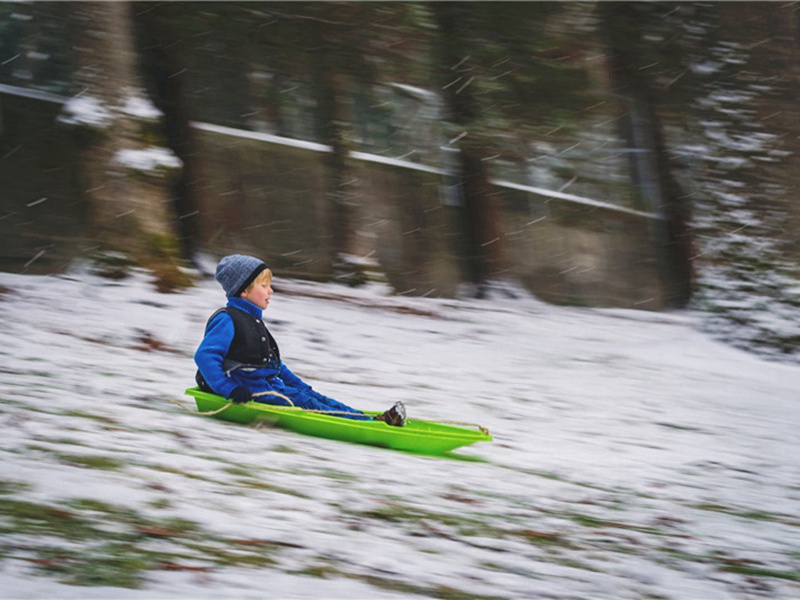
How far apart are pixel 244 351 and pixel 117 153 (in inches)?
191

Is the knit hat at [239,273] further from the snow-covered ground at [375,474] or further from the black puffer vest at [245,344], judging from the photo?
the snow-covered ground at [375,474]

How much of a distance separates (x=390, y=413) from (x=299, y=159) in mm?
8532

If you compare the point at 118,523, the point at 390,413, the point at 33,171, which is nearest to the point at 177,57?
the point at 33,171

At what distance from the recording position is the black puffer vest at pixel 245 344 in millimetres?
5609

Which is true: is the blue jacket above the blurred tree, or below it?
below

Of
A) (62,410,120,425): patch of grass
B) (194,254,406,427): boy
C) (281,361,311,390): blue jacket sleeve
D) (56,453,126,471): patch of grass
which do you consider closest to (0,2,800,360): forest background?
(281,361,311,390): blue jacket sleeve

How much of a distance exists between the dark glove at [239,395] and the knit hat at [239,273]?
0.58 m

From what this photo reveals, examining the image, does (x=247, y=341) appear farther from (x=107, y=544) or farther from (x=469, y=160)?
(x=469, y=160)

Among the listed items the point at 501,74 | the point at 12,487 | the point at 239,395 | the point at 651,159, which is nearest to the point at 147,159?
the point at 501,74

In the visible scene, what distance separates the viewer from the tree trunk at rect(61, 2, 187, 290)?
9.58 metres

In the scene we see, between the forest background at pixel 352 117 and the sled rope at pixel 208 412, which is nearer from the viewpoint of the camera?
the sled rope at pixel 208 412

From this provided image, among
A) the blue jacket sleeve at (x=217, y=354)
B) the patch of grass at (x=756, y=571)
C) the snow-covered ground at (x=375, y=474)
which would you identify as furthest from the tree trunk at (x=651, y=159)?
the patch of grass at (x=756, y=571)

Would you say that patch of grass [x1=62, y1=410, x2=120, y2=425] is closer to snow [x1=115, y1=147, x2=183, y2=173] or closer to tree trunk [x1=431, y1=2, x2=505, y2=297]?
snow [x1=115, y1=147, x2=183, y2=173]

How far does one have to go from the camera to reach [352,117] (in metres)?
14.0
